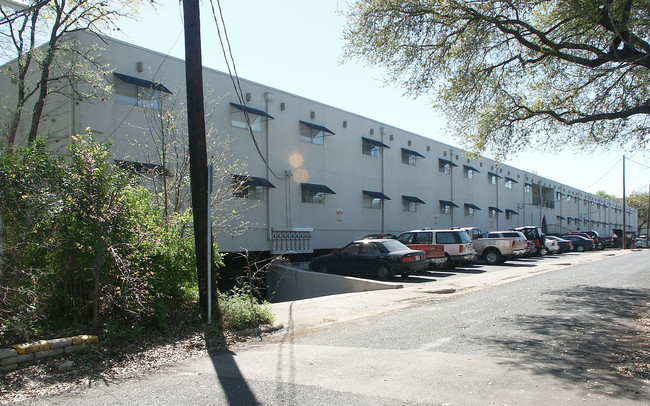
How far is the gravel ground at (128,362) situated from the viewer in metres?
5.37

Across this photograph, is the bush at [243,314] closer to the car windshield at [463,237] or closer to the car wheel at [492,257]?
the car windshield at [463,237]

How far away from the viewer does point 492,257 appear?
25.2 m

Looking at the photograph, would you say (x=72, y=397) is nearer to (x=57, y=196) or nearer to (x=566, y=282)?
(x=57, y=196)

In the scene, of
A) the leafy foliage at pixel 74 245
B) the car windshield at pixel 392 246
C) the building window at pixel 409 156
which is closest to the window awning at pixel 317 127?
the car windshield at pixel 392 246

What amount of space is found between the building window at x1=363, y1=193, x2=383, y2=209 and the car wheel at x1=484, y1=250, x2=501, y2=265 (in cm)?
666

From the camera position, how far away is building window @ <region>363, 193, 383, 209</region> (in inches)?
1075

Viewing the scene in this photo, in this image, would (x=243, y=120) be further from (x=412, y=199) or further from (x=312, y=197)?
(x=412, y=199)

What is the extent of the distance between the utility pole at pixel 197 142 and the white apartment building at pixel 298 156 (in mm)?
5428

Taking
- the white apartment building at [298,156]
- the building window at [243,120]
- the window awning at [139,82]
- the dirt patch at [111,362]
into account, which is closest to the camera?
the dirt patch at [111,362]

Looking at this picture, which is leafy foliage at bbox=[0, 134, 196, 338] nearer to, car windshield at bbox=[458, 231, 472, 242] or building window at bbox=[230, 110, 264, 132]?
building window at bbox=[230, 110, 264, 132]

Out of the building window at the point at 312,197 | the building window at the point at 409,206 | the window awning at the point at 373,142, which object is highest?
the window awning at the point at 373,142

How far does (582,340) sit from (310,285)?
39.9 feet

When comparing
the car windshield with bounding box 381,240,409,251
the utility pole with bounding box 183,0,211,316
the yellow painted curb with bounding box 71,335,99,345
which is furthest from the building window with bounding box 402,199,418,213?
the yellow painted curb with bounding box 71,335,99,345

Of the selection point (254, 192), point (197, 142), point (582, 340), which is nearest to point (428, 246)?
point (254, 192)
